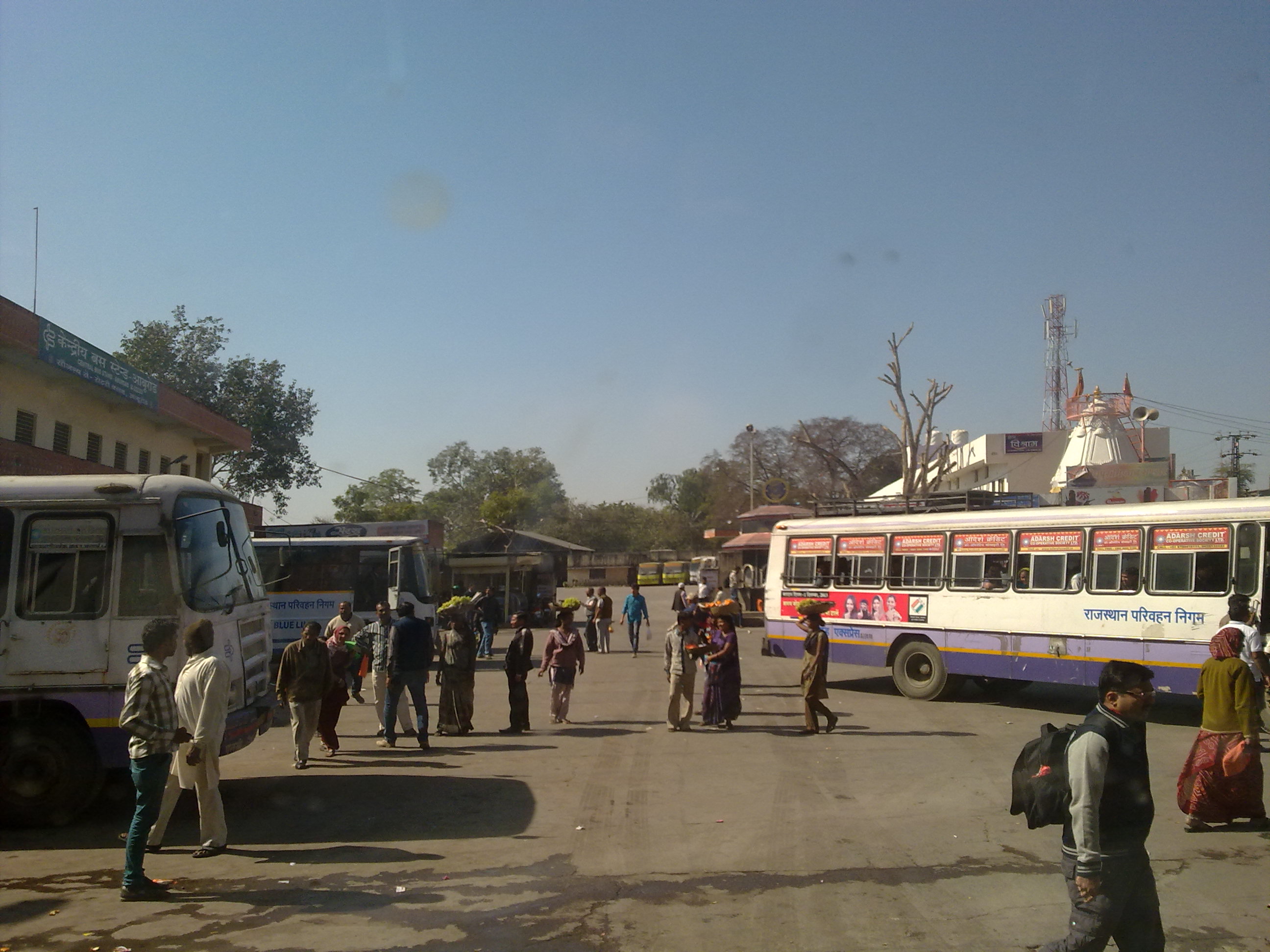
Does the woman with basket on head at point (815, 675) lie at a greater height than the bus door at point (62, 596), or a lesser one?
lesser

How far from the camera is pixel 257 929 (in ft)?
18.9

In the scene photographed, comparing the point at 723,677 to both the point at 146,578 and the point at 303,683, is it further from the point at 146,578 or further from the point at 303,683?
the point at 146,578

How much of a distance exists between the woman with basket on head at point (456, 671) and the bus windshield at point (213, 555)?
311 cm

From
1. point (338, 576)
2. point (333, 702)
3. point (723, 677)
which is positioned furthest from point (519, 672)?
point (338, 576)

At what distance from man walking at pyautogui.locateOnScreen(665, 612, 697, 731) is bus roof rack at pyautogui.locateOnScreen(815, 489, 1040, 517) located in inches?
214

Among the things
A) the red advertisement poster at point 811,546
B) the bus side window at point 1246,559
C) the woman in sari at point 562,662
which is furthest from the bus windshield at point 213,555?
the bus side window at point 1246,559

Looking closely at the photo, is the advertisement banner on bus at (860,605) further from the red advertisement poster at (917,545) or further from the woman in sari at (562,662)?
the woman in sari at (562,662)

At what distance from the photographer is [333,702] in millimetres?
11281

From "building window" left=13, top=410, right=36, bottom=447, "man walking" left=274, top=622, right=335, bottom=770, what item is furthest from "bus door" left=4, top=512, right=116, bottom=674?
"building window" left=13, top=410, right=36, bottom=447

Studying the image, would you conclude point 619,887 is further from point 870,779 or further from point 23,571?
point 23,571

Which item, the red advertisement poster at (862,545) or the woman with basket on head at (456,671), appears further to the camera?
the red advertisement poster at (862,545)

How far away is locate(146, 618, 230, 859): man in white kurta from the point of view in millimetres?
6902

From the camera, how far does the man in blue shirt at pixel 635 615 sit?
24453mm

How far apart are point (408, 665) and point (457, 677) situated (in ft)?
3.39
